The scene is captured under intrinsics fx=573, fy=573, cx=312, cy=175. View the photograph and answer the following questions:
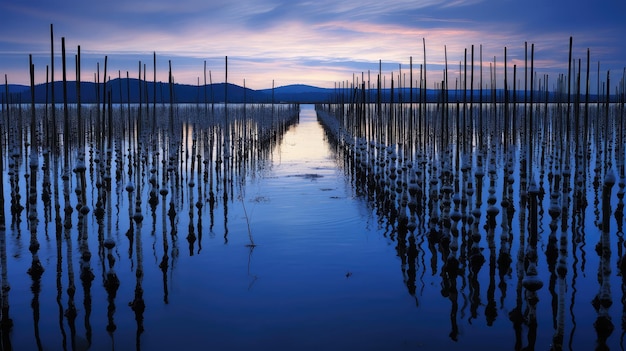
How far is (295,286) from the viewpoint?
31.7 ft

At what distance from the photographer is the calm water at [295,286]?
7.49 metres

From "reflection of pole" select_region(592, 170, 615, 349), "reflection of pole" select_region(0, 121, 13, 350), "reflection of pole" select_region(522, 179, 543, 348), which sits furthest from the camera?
Answer: "reflection of pole" select_region(0, 121, 13, 350)

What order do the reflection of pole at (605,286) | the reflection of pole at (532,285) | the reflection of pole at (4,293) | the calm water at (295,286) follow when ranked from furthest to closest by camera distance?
the calm water at (295,286) → the reflection of pole at (4,293) → the reflection of pole at (605,286) → the reflection of pole at (532,285)

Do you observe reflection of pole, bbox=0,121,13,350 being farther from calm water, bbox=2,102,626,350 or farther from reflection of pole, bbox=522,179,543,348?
reflection of pole, bbox=522,179,543,348

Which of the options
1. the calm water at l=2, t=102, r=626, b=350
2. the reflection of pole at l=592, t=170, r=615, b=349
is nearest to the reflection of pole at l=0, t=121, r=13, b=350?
the calm water at l=2, t=102, r=626, b=350

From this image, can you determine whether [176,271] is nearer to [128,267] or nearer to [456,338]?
[128,267]

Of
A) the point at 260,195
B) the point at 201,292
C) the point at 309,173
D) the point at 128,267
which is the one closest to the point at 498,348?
the point at 201,292

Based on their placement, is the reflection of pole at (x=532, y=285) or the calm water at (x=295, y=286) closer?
the reflection of pole at (x=532, y=285)

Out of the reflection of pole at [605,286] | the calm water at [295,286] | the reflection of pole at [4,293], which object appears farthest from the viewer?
the calm water at [295,286]

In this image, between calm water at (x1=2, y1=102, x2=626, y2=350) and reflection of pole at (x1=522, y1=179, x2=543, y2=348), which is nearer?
reflection of pole at (x1=522, y1=179, x2=543, y2=348)

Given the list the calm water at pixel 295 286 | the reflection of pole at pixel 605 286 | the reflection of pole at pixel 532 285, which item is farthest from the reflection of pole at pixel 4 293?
the reflection of pole at pixel 605 286

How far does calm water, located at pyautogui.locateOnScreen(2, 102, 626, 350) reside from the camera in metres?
7.49

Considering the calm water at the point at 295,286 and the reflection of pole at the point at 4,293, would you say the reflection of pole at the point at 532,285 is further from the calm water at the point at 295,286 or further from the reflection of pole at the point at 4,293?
the reflection of pole at the point at 4,293

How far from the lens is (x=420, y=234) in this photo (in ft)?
42.7
